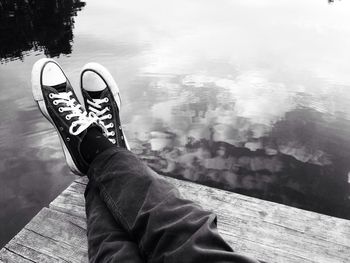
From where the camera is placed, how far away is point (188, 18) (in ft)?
40.3

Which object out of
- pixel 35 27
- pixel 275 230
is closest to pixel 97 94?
pixel 275 230

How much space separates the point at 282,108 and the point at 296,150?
112 cm

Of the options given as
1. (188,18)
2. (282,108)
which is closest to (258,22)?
(188,18)

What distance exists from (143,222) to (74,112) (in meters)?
1.26

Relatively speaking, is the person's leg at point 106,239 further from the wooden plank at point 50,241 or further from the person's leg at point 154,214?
the wooden plank at point 50,241

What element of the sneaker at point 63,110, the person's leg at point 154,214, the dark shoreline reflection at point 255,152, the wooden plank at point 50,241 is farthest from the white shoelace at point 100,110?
the dark shoreline reflection at point 255,152

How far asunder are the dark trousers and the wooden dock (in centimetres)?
29

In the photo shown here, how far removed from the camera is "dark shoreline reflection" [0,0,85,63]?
7.34 meters

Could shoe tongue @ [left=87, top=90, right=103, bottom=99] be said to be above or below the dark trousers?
above

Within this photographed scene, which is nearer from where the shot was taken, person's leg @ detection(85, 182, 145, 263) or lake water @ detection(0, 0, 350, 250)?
person's leg @ detection(85, 182, 145, 263)

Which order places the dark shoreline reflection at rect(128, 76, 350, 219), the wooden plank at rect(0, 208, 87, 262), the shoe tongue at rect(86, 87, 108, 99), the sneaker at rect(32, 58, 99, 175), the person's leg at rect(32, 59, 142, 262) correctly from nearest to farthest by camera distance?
the person's leg at rect(32, 59, 142, 262) → the wooden plank at rect(0, 208, 87, 262) → the sneaker at rect(32, 58, 99, 175) → the shoe tongue at rect(86, 87, 108, 99) → the dark shoreline reflection at rect(128, 76, 350, 219)

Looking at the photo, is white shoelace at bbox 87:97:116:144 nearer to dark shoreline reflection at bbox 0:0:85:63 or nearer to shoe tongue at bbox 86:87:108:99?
shoe tongue at bbox 86:87:108:99

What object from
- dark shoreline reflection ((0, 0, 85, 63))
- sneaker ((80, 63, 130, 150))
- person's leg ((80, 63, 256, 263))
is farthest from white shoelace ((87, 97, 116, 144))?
dark shoreline reflection ((0, 0, 85, 63))

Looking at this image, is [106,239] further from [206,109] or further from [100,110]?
[206,109]
